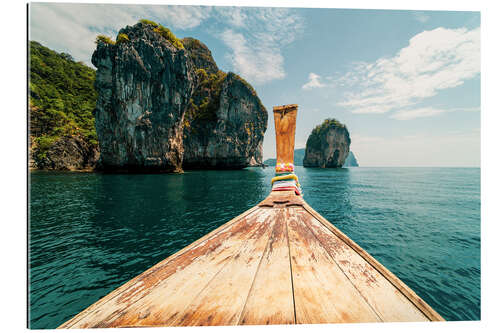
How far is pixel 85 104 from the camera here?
42.4 metres

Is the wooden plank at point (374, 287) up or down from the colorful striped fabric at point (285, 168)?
down

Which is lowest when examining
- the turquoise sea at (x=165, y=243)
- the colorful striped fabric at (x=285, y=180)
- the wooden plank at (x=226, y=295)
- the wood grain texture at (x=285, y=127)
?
the turquoise sea at (x=165, y=243)

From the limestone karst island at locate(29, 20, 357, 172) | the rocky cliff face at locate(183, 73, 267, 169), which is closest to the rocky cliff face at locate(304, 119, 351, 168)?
the rocky cliff face at locate(183, 73, 267, 169)

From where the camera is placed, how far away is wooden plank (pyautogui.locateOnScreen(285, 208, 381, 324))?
3.46 ft

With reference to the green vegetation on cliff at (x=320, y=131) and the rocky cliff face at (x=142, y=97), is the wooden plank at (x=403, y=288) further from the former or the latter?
the green vegetation on cliff at (x=320, y=131)

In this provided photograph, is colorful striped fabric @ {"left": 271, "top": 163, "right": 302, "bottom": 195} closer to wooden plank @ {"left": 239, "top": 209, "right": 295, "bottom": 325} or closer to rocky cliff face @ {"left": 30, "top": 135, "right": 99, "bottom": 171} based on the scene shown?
wooden plank @ {"left": 239, "top": 209, "right": 295, "bottom": 325}

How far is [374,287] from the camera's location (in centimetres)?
118

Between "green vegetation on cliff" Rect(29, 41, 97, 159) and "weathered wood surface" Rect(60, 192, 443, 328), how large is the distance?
47.0 metres

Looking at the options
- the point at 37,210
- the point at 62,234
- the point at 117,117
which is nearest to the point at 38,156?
the point at 117,117

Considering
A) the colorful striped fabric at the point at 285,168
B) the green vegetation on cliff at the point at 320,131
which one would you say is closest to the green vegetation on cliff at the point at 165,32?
the colorful striped fabric at the point at 285,168

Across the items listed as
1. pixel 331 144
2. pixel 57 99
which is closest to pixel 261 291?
pixel 57 99

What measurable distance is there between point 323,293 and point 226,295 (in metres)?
0.64

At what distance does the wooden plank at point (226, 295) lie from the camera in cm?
101

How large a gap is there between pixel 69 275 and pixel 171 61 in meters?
34.5
